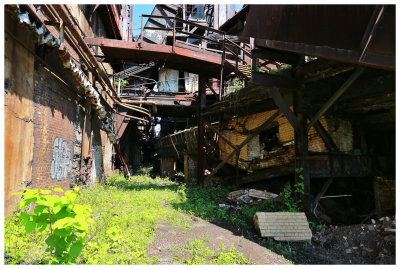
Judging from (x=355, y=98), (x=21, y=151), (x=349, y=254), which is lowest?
(x=349, y=254)

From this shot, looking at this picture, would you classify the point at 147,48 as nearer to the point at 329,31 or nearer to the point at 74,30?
the point at 74,30

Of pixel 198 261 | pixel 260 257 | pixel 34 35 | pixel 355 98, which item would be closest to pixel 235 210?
pixel 260 257

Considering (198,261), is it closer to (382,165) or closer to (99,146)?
(382,165)

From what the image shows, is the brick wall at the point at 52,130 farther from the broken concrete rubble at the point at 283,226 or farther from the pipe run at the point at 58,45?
the broken concrete rubble at the point at 283,226

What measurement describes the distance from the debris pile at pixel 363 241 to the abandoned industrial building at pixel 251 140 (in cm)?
3

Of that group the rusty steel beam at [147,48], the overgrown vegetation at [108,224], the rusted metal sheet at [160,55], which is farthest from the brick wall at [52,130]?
the rusted metal sheet at [160,55]

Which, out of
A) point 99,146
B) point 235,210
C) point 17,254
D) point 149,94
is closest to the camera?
point 17,254

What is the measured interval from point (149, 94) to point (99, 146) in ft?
15.5

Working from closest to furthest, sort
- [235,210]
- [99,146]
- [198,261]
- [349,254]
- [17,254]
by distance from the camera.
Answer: [17,254] < [198,261] < [349,254] < [235,210] < [99,146]

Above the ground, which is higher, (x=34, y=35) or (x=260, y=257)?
(x=34, y=35)

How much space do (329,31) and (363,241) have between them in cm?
381

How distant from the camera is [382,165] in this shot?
22.3 feet

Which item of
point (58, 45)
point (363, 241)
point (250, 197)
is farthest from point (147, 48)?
point (363, 241)

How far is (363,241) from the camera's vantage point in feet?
14.6
